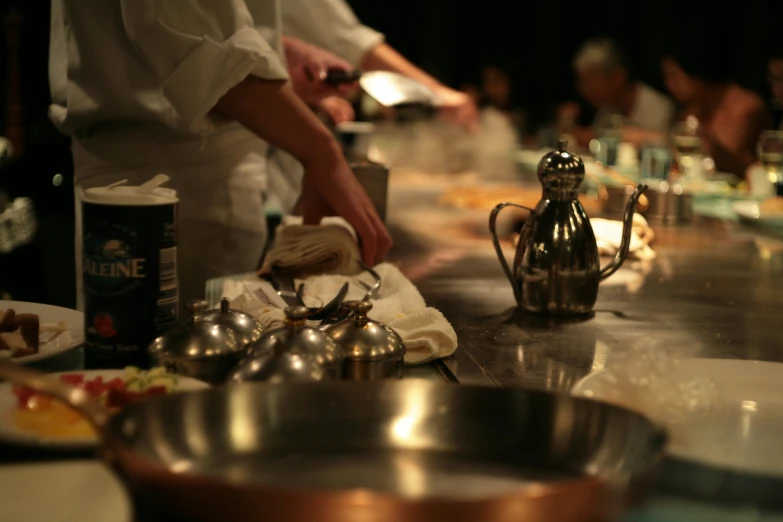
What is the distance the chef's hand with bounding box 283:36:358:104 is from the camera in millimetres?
2166

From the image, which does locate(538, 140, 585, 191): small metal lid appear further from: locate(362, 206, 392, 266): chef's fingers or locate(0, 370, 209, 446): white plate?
locate(0, 370, 209, 446): white plate

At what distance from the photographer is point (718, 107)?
6117 millimetres

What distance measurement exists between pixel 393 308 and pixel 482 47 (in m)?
9.98

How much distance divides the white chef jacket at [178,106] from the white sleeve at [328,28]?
838mm

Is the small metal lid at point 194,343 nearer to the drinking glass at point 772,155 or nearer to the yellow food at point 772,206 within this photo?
the yellow food at point 772,206

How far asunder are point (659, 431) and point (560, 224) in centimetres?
84

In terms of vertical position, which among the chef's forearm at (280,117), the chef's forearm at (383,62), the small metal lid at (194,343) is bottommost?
the small metal lid at (194,343)

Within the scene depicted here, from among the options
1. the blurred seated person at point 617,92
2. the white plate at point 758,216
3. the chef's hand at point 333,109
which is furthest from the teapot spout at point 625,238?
the blurred seated person at point 617,92

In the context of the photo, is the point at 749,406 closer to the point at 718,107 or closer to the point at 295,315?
the point at 295,315

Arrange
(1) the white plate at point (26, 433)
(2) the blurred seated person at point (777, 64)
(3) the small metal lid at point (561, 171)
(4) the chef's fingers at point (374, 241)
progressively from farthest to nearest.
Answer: (2) the blurred seated person at point (777, 64) < (4) the chef's fingers at point (374, 241) < (3) the small metal lid at point (561, 171) < (1) the white plate at point (26, 433)

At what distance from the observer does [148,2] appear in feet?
5.02

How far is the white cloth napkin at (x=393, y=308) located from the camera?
1.18m

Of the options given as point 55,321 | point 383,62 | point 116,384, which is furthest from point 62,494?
point 383,62

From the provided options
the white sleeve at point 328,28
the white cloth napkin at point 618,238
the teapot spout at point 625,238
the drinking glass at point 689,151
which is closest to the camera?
the teapot spout at point 625,238
